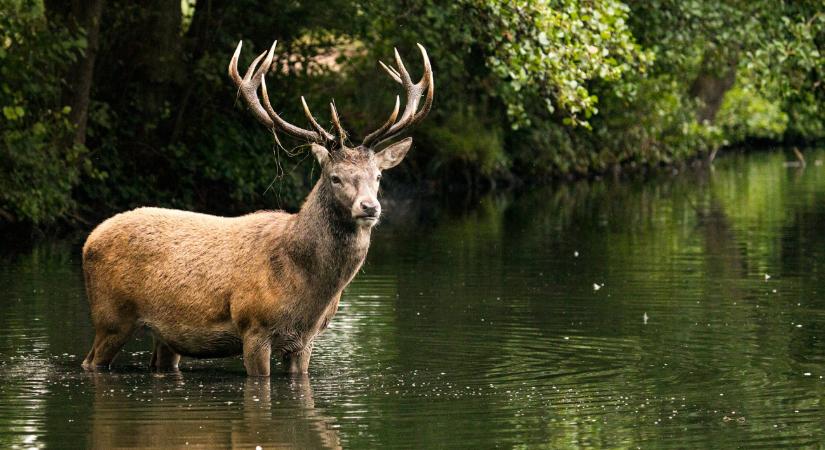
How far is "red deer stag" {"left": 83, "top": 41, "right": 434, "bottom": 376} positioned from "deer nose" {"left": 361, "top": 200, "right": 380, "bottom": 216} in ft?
0.03

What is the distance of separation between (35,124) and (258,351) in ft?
42.3

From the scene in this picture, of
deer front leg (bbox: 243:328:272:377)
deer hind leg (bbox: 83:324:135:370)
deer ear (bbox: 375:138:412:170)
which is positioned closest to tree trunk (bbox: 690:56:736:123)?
deer ear (bbox: 375:138:412:170)

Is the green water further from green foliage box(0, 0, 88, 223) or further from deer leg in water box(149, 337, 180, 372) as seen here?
green foliage box(0, 0, 88, 223)

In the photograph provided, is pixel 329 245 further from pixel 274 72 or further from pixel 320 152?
pixel 274 72

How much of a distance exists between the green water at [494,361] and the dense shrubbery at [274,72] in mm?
1941

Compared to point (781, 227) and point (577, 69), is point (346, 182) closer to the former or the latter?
point (577, 69)

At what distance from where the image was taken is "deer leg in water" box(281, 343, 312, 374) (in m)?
13.1

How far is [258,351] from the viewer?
12852mm

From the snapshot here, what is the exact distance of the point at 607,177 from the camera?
45.7 meters

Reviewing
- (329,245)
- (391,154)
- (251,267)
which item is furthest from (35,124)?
(329,245)

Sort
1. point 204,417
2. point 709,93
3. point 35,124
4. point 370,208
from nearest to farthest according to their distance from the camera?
point 204,417
point 370,208
point 35,124
point 709,93

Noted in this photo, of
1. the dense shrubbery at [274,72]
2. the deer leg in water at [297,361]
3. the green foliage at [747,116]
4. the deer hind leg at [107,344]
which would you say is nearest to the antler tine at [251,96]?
the deer leg in water at [297,361]

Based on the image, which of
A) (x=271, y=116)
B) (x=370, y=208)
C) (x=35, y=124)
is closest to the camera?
(x=370, y=208)

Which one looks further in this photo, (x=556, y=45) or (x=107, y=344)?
(x=556, y=45)
